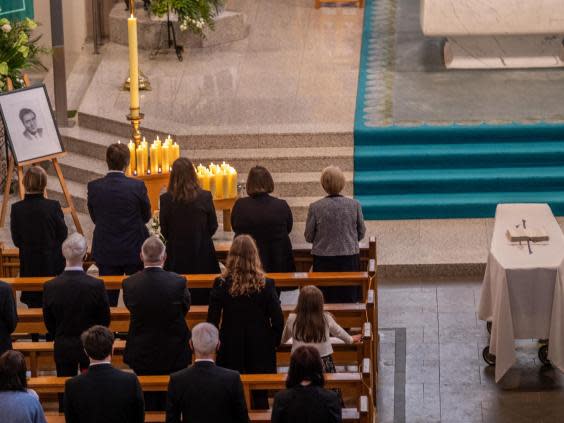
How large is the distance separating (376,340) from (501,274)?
96cm

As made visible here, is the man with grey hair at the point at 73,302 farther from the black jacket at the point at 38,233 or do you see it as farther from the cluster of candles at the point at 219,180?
the cluster of candles at the point at 219,180

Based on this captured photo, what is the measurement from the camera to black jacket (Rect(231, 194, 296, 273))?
27.9 feet

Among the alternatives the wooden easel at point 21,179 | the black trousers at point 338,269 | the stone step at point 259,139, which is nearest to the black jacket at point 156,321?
the black trousers at point 338,269

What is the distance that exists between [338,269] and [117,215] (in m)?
1.52

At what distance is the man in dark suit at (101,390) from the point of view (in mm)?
6320

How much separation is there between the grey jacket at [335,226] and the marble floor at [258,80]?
357 centimetres

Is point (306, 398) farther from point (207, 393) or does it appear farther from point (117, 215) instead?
Answer: point (117, 215)

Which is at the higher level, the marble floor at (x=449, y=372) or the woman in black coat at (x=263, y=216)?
the woman in black coat at (x=263, y=216)

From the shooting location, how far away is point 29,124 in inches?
428

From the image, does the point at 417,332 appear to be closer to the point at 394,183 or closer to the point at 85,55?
the point at 394,183

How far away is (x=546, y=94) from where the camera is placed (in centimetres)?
1308

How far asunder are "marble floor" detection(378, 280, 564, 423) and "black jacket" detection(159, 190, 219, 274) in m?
1.52

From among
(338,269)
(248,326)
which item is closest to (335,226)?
(338,269)

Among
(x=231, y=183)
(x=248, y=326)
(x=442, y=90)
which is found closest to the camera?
(x=248, y=326)
